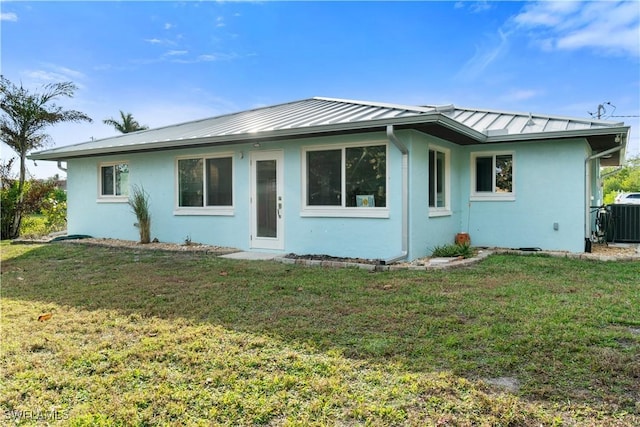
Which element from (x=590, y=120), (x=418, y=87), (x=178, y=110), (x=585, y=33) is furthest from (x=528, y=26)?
(x=178, y=110)

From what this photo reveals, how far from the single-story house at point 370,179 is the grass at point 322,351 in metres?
2.21

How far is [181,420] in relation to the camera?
2295 millimetres

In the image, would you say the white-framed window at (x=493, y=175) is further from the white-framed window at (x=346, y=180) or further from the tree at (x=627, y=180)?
the tree at (x=627, y=180)

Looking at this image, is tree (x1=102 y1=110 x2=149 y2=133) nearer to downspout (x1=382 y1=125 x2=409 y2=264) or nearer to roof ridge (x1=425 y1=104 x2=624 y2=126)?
roof ridge (x1=425 y1=104 x2=624 y2=126)

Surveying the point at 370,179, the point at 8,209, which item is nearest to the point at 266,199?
the point at 370,179

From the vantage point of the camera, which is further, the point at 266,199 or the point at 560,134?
the point at 266,199

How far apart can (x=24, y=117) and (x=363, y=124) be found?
12057 mm

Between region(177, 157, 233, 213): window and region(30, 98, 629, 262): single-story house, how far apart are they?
1.0 inches

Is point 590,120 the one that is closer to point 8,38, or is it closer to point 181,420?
point 181,420

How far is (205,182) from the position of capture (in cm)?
976

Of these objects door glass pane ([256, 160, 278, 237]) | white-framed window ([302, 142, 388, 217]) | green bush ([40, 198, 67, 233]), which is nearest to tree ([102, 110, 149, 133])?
green bush ([40, 198, 67, 233])

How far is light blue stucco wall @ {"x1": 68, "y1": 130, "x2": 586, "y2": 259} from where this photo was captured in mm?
7664

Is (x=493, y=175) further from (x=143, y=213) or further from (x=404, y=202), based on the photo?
(x=143, y=213)

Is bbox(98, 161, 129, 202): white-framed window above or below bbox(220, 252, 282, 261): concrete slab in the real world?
above
